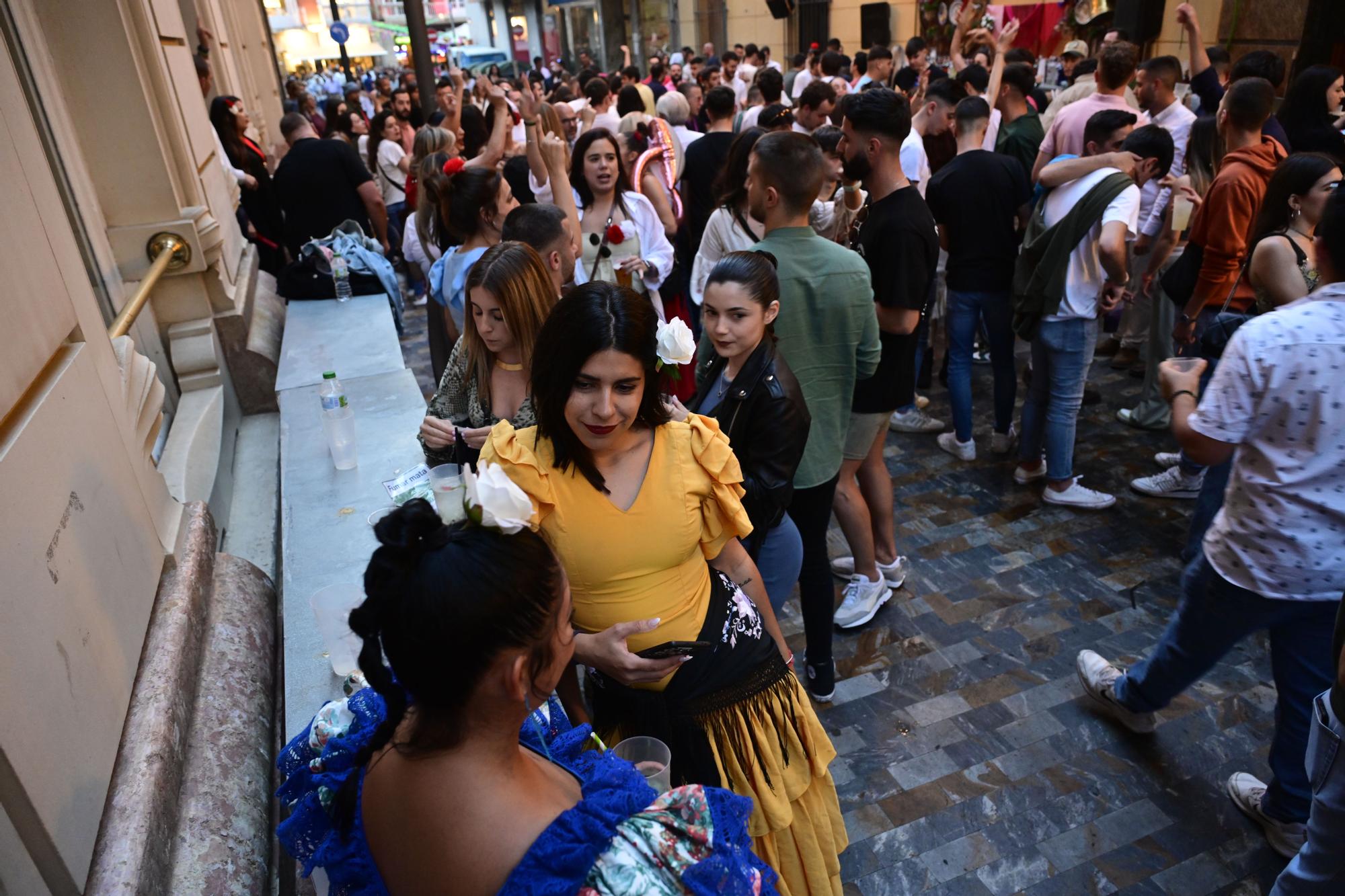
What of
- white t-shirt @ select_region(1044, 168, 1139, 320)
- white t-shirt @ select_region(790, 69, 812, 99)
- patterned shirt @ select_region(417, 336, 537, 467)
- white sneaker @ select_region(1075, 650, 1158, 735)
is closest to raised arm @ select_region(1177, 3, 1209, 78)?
white t-shirt @ select_region(1044, 168, 1139, 320)

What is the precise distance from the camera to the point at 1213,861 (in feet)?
8.72

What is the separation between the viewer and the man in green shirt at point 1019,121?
5.84 m

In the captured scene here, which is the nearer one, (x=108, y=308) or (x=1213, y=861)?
(x=1213, y=861)

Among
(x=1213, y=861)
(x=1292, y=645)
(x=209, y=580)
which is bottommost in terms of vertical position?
(x=1213, y=861)

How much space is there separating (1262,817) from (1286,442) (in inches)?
48.8

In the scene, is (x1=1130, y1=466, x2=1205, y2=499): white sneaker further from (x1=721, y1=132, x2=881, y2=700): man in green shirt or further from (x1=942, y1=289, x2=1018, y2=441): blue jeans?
(x1=721, y1=132, x2=881, y2=700): man in green shirt

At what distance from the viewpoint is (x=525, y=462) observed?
1986 millimetres

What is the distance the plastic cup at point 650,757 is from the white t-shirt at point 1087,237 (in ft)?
11.2

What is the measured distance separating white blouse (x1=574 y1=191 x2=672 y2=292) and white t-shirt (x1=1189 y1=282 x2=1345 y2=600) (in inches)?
116

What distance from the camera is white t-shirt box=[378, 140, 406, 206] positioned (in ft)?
27.8

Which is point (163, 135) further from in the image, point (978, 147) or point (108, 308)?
point (978, 147)

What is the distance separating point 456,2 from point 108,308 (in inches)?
2160

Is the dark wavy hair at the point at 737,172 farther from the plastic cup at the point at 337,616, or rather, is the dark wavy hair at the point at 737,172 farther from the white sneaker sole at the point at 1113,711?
the plastic cup at the point at 337,616

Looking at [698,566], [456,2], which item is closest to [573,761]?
[698,566]
